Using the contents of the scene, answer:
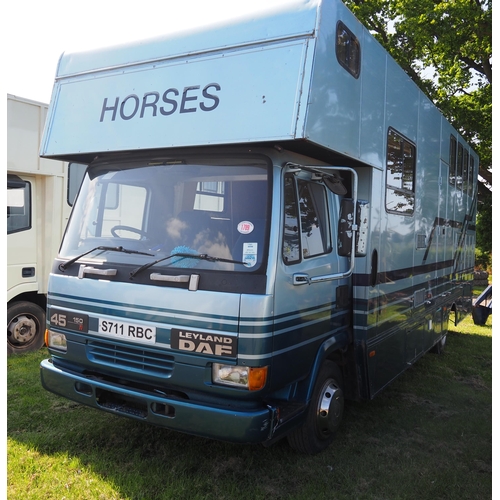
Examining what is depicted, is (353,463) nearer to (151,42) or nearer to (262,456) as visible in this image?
(262,456)

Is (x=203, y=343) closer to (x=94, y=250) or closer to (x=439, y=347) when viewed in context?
(x=94, y=250)

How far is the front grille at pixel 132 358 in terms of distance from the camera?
363cm

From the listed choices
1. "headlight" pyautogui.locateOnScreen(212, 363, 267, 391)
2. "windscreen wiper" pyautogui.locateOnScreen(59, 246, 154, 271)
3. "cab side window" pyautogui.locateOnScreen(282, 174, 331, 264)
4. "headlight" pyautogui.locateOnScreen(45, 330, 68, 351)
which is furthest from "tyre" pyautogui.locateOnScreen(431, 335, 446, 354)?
"headlight" pyautogui.locateOnScreen(45, 330, 68, 351)

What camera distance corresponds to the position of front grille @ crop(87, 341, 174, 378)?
11.9ft

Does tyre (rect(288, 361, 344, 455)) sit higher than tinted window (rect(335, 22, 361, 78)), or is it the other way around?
tinted window (rect(335, 22, 361, 78))

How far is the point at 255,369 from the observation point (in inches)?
133

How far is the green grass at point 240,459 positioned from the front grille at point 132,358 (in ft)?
2.63

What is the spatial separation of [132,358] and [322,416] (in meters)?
1.61

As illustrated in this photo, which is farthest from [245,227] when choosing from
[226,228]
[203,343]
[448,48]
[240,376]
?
[448,48]

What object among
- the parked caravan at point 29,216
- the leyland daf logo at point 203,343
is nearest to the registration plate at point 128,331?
the leyland daf logo at point 203,343

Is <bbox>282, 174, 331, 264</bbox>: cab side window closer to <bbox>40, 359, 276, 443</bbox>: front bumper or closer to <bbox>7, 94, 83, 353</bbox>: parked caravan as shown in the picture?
<bbox>40, 359, 276, 443</bbox>: front bumper

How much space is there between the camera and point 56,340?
13.5ft

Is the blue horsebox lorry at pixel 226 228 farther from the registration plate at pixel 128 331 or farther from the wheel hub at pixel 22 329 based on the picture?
the wheel hub at pixel 22 329

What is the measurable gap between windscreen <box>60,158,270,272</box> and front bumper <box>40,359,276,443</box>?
93cm
